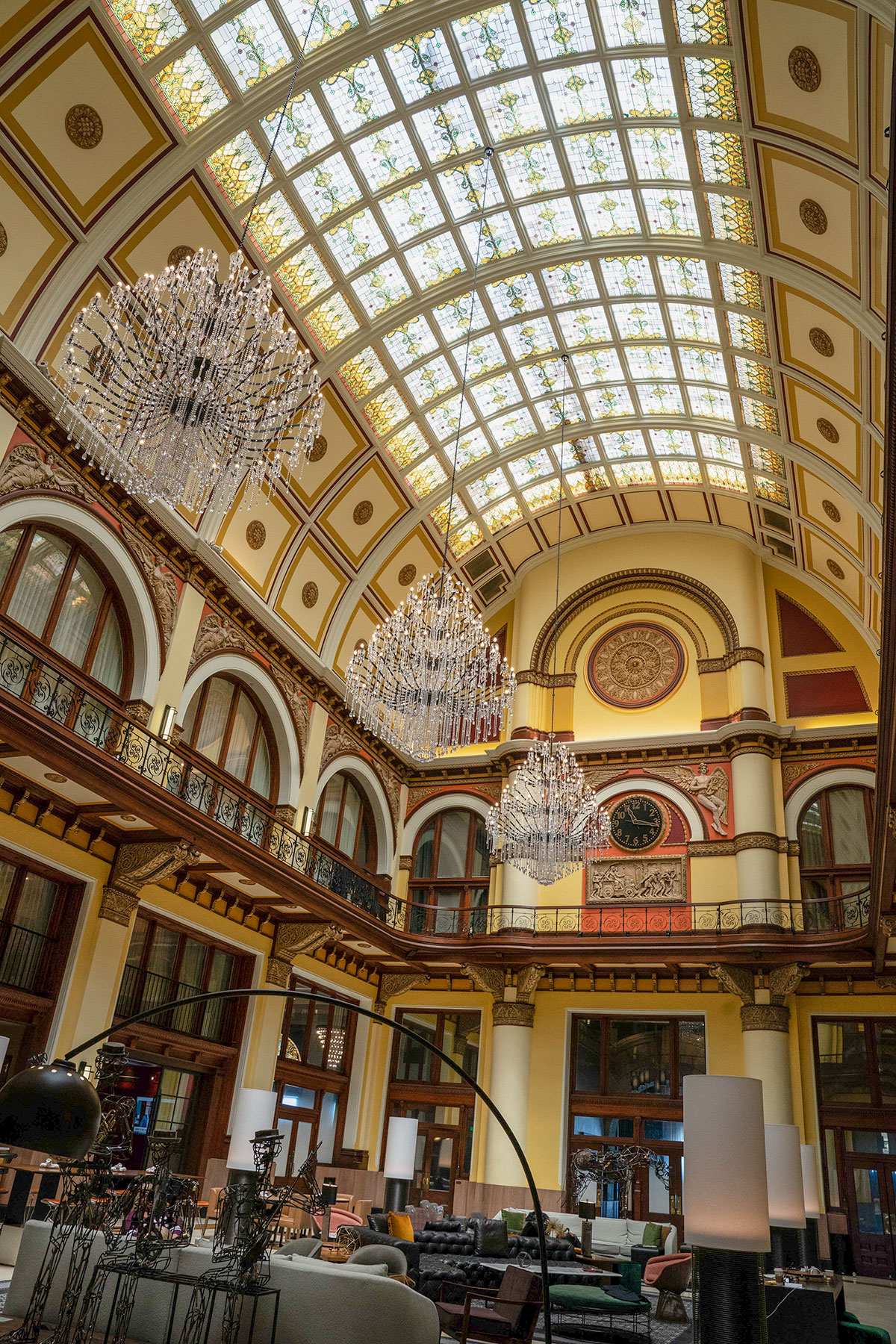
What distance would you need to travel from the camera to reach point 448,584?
10.6m

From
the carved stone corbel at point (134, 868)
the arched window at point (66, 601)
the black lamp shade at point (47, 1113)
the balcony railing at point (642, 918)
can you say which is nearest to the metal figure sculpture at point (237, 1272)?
the black lamp shade at point (47, 1113)

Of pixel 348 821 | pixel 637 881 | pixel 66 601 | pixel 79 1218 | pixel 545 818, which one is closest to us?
pixel 79 1218

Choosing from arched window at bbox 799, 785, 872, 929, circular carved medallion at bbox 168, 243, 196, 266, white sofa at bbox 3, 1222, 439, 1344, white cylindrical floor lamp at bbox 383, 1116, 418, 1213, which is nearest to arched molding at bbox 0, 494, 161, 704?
circular carved medallion at bbox 168, 243, 196, 266

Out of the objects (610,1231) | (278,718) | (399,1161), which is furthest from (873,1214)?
(278,718)

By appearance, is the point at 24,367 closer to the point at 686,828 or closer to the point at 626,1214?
the point at 686,828

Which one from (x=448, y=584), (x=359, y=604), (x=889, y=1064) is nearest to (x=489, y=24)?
(x=448, y=584)

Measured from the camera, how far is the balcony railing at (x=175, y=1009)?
11750 mm

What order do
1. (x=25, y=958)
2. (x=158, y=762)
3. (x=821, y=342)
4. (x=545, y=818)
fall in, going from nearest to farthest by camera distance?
1. (x=25, y=958)
2. (x=158, y=762)
3. (x=821, y=342)
4. (x=545, y=818)

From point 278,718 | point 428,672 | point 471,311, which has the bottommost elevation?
point 428,672

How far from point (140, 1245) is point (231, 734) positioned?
8942 mm

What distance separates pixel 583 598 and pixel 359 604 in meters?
4.99

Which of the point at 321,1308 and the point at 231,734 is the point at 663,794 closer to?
the point at 231,734

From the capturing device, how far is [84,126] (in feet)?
32.0

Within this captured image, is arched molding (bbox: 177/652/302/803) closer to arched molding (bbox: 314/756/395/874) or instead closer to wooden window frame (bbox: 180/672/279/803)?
wooden window frame (bbox: 180/672/279/803)
